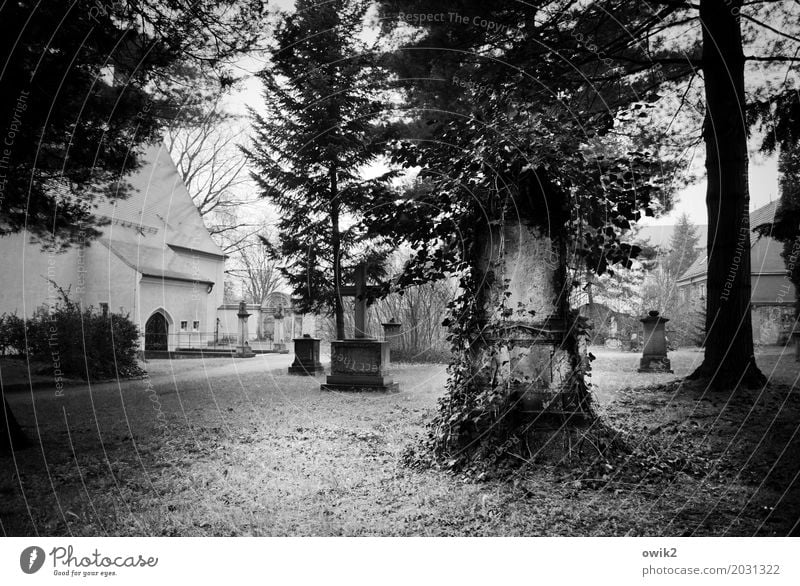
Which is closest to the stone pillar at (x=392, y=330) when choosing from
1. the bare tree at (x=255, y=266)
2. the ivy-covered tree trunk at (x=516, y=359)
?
the bare tree at (x=255, y=266)

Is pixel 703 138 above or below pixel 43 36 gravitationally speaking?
below

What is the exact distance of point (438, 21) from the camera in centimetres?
359

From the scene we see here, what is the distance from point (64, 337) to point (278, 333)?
43.9 ft

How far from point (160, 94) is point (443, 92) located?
2250 millimetres

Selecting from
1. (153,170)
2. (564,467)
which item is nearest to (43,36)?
(153,170)

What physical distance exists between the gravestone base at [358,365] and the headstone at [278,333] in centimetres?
920

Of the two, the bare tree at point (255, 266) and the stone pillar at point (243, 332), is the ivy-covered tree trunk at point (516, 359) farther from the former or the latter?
the stone pillar at point (243, 332)

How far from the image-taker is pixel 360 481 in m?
2.95

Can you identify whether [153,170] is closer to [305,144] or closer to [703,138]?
[305,144]

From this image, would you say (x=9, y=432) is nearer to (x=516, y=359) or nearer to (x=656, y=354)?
(x=516, y=359)

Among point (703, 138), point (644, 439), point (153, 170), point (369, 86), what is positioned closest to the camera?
point (644, 439)

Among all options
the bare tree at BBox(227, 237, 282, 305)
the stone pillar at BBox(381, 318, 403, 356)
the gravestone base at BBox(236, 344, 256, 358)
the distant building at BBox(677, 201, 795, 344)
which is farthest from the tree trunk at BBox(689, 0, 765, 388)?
the gravestone base at BBox(236, 344, 256, 358)

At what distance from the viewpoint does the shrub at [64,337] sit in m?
2.79

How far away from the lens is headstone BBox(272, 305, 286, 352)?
53.2ft
